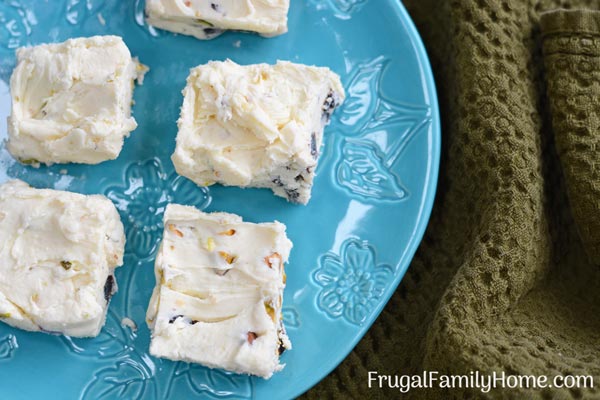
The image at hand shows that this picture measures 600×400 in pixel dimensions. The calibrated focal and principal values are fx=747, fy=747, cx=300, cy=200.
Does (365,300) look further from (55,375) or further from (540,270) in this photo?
(55,375)

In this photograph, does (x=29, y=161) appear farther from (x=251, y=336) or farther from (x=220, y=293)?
(x=251, y=336)

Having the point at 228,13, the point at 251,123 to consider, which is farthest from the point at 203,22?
the point at 251,123

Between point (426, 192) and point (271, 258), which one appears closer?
point (271, 258)

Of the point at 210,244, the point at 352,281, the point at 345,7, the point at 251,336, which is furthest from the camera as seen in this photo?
the point at 345,7

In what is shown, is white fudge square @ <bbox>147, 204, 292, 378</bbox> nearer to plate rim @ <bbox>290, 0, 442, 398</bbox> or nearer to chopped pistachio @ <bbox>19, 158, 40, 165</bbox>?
plate rim @ <bbox>290, 0, 442, 398</bbox>

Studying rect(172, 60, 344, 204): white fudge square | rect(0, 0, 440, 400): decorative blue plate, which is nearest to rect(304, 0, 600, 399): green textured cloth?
rect(0, 0, 440, 400): decorative blue plate

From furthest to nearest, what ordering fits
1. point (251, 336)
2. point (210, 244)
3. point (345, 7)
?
point (345, 7), point (210, 244), point (251, 336)
